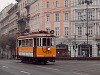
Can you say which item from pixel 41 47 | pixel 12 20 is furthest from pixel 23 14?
pixel 41 47

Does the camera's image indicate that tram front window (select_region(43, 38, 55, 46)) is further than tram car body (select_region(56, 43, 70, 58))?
No

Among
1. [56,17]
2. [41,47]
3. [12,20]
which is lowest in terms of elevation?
[41,47]

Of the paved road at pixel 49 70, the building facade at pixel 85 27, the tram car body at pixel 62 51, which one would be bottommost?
the paved road at pixel 49 70

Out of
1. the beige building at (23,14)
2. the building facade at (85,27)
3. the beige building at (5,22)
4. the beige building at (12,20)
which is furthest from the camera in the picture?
the beige building at (5,22)

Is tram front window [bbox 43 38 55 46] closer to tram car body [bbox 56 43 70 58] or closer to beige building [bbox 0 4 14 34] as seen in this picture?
tram car body [bbox 56 43 70 58]

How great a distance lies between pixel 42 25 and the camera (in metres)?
89.3

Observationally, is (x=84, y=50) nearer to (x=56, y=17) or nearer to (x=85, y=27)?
(x=85, y=27)

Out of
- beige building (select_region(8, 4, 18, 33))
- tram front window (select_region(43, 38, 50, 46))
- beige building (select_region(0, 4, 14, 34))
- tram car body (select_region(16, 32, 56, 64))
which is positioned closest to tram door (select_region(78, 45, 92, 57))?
beige building (select_region(8, 4, 18, 33))

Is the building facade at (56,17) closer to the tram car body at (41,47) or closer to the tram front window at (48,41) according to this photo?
the tram car body at (41,47)

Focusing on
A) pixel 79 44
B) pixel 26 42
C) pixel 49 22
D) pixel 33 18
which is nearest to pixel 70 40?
pixel 79 44

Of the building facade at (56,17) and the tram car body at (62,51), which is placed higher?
the building facade at (56,17)

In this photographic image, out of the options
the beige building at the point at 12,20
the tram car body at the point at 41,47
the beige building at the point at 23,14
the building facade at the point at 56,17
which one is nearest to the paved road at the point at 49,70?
the tram car body at the point at 41,47

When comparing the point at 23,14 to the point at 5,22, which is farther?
the point at 5,22

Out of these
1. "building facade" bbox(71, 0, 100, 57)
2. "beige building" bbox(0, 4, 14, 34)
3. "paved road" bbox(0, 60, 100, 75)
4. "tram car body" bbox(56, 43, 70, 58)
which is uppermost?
"beige building" bbox(0, 4, 14, 34)
